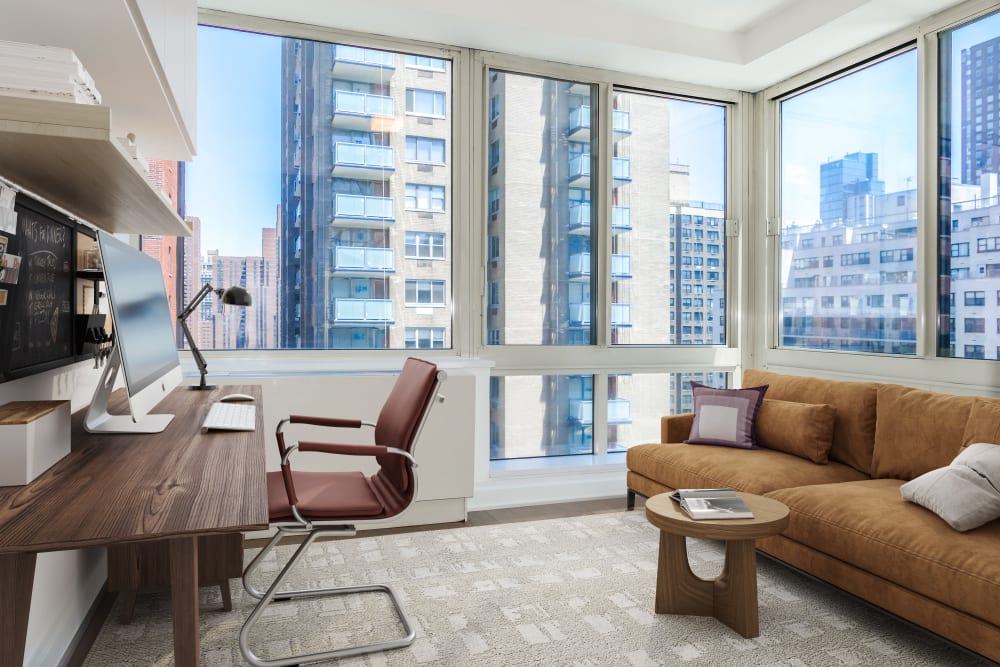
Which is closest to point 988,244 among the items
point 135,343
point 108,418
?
point 135,343

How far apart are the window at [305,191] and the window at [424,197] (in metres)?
0.01

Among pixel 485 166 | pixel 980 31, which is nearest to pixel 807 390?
pixel 980 31

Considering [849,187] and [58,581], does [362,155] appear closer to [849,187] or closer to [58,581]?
[58,581]

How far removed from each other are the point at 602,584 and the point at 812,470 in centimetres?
118

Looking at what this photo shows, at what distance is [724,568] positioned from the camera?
2.40 meters

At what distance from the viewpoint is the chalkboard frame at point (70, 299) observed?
1.55 metres

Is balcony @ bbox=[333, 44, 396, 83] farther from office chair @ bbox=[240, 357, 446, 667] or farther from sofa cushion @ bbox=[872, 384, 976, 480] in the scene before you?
sofa cushion @ bbox=[872, 384, 976, 480]

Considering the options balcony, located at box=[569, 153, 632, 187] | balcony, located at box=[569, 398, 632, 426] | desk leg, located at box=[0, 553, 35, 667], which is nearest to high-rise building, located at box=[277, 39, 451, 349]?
balcony, located at box=[569, 153, 632, 187]

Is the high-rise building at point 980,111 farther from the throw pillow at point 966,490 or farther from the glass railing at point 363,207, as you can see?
the glass railing at point 363,207

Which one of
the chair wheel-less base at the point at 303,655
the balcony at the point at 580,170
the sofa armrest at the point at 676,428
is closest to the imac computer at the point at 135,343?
the chair wheel-less base at the point at 303,655

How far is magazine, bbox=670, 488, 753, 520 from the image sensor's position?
90.4 inches

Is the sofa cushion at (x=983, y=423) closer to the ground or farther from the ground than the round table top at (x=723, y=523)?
farther from the ground

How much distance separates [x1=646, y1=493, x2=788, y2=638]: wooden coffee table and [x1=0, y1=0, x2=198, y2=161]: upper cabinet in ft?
6.68

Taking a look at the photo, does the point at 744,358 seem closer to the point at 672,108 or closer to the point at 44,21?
the point at 672,108
